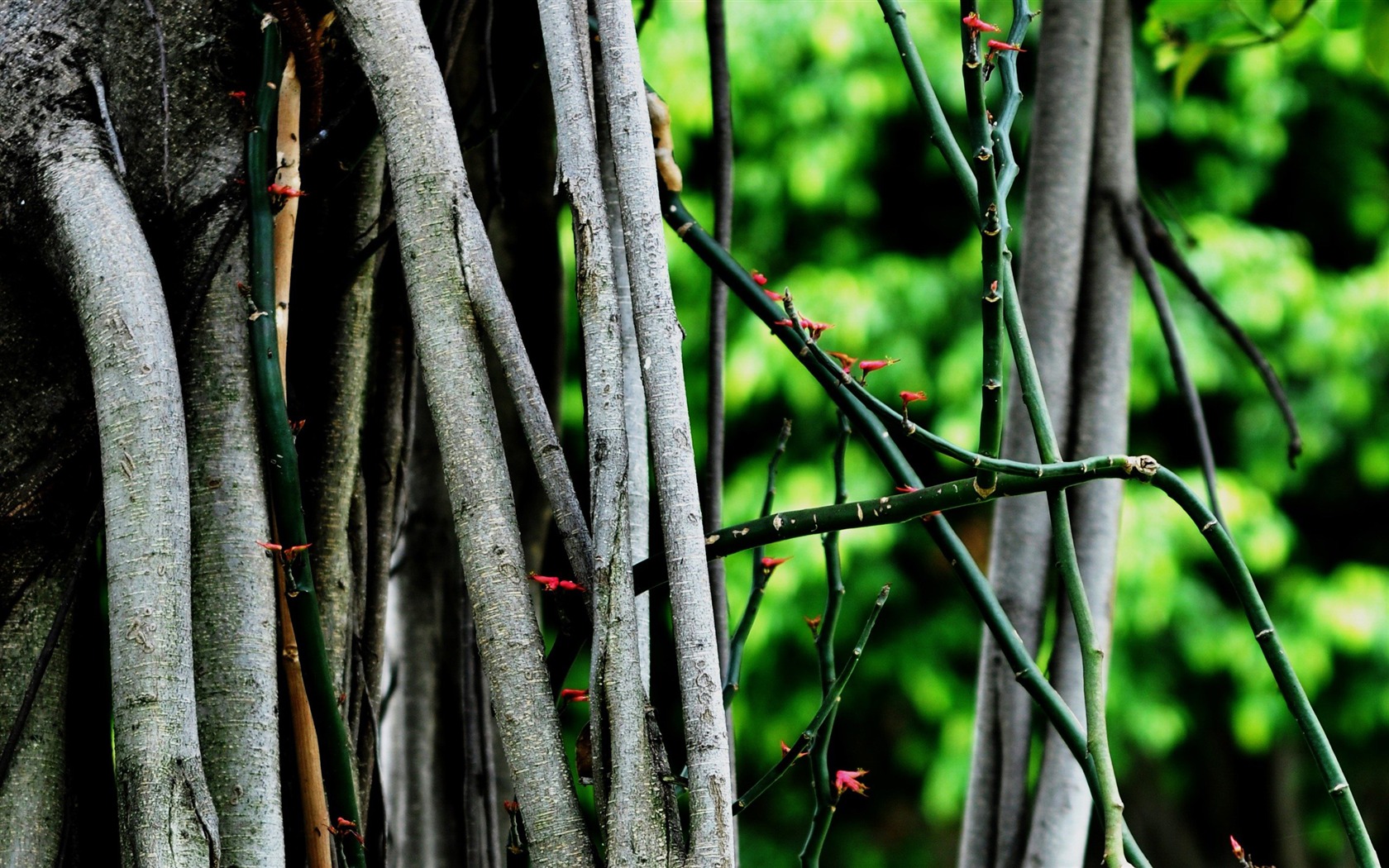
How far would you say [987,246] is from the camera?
52 centimetres

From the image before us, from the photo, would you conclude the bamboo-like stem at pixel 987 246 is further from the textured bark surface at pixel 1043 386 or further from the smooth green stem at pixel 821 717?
the textured bark surface at pixel 1043 386

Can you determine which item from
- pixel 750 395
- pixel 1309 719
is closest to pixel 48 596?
pixel 1309 719

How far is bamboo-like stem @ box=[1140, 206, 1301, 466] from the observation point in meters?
0.99

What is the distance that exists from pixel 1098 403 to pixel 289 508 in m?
0.63

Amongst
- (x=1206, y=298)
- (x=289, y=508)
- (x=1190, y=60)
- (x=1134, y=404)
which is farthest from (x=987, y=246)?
(x=1134, y=404)

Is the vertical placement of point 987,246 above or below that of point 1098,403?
below

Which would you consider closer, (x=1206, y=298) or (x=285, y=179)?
(x=285, y=179)

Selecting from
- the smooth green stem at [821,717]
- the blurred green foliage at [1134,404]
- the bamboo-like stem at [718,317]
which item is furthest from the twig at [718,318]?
the blurred green foliage at [1134,404]

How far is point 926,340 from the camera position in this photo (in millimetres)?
3539

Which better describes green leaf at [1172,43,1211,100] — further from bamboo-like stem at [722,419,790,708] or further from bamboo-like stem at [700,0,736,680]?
bamboo-like stem at [722,419,790,708]

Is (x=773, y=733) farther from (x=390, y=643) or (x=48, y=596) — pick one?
(x=48, y=596)

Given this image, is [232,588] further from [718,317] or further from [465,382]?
[718,317]

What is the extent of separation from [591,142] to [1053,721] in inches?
14.1

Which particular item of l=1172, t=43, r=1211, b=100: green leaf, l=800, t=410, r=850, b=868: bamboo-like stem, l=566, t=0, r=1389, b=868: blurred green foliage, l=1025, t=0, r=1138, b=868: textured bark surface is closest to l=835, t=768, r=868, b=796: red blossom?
l=800, t=410, r=850, b=868: bamboo-like stem
